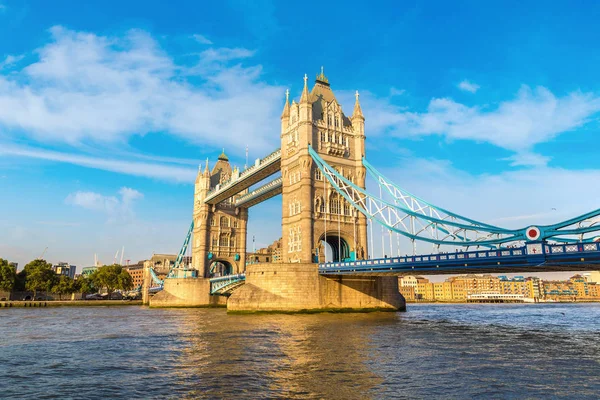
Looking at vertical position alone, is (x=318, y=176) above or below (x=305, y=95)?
below

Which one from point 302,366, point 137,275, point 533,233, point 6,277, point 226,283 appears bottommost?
point 302,366

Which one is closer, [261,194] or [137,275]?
[261,194]

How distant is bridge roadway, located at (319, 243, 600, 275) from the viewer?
29.1m

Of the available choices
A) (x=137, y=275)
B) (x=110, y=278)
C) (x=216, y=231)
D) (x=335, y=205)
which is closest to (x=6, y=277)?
(x=110, y=278)

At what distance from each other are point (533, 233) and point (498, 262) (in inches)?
144

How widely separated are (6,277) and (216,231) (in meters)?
41.8

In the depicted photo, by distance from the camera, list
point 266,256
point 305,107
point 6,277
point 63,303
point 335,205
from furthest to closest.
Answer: point 266,256
point 6,277
point 63,303
point 335,205
point 305,107

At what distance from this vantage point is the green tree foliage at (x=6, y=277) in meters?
87.0

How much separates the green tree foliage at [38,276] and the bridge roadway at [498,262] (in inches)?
2942

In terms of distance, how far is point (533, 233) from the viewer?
102 feet

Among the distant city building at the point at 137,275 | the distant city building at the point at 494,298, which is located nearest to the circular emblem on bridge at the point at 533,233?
the distant city building at the point at 494,298

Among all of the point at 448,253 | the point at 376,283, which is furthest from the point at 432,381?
the point at 376,283

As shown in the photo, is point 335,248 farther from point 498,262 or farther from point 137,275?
point 137,275

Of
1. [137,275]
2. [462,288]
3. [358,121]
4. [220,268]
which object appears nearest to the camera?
[358,121]
